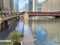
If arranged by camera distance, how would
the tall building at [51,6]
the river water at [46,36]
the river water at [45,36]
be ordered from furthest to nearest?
1. the tall building at [51,6]
2. the river water at [46,36]
3. the river water at [45,36]

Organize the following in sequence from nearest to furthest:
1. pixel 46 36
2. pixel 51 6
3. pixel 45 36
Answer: pixel 46 36, pixel 45 36, pixel 51 6

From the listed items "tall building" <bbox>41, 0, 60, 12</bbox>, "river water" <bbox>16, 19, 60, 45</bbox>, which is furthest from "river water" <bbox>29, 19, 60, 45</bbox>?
"tall building" <bbox>41, 0, 60, 12</bbox>

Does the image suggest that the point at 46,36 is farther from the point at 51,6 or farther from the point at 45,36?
the point at 51,6

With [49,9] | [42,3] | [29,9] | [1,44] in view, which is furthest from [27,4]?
[1,44]

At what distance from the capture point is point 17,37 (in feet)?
16.7

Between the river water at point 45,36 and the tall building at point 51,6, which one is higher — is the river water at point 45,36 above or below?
above

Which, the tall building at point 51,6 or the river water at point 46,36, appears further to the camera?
the tall building at point 51,6

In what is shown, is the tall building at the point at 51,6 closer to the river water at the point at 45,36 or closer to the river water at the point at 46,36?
the river water at the point at 46,36

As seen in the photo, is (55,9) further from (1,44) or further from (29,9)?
(1,44)

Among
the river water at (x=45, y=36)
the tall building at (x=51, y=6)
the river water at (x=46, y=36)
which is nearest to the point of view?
the river water at (x=45, y=36)

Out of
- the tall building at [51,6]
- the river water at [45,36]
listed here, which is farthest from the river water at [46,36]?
the tall building at [51,6]

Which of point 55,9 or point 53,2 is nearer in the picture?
point 55,9

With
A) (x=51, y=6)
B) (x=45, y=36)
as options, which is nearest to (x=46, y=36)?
(x=45, y=36)

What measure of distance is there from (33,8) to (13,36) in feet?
181
